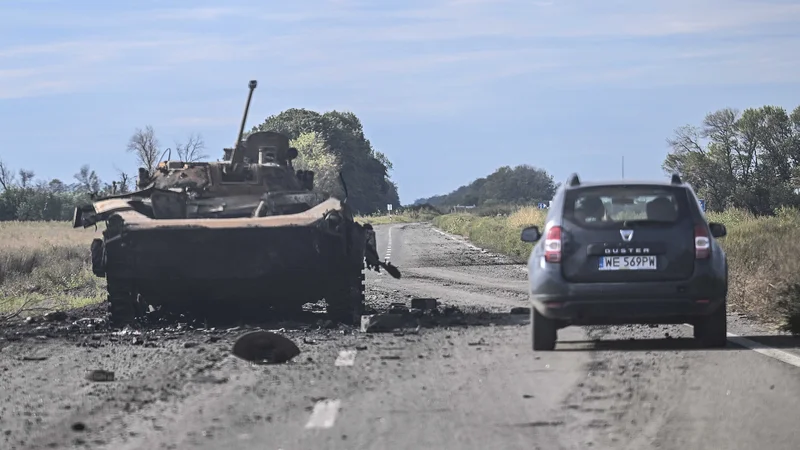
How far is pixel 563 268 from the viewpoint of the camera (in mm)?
11539

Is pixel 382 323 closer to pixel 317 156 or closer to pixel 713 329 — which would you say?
pixel 713 329

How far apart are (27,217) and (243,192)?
8483cm

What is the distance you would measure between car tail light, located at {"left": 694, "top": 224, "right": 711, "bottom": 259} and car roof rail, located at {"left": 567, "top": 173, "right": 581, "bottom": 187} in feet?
3.65

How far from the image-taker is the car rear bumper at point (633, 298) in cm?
1140

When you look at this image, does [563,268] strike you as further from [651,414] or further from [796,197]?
[796,197]

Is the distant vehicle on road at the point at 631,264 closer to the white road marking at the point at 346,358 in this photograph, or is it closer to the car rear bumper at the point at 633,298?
the car rear bumper at the point at 633,298

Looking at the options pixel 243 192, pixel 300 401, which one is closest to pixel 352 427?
pixel 300 401

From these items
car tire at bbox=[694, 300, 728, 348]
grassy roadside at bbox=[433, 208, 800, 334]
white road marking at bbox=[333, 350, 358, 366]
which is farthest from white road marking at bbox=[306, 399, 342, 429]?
grassy roadside at bbox=[433, 208, 800, 334]

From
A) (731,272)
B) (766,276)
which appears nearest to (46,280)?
(731,272)

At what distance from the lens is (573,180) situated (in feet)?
39.5

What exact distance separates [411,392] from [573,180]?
322 cm

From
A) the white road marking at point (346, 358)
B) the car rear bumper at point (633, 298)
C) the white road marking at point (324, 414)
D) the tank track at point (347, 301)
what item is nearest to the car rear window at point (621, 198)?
the car rear bumper at point (633, 298)

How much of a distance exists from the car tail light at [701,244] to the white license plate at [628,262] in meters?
0.37

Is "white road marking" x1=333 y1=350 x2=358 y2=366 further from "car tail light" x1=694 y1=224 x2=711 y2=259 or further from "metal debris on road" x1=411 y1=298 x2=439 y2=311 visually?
"metal debris on road" x1=411 y1=298 x2=439 y2=311
